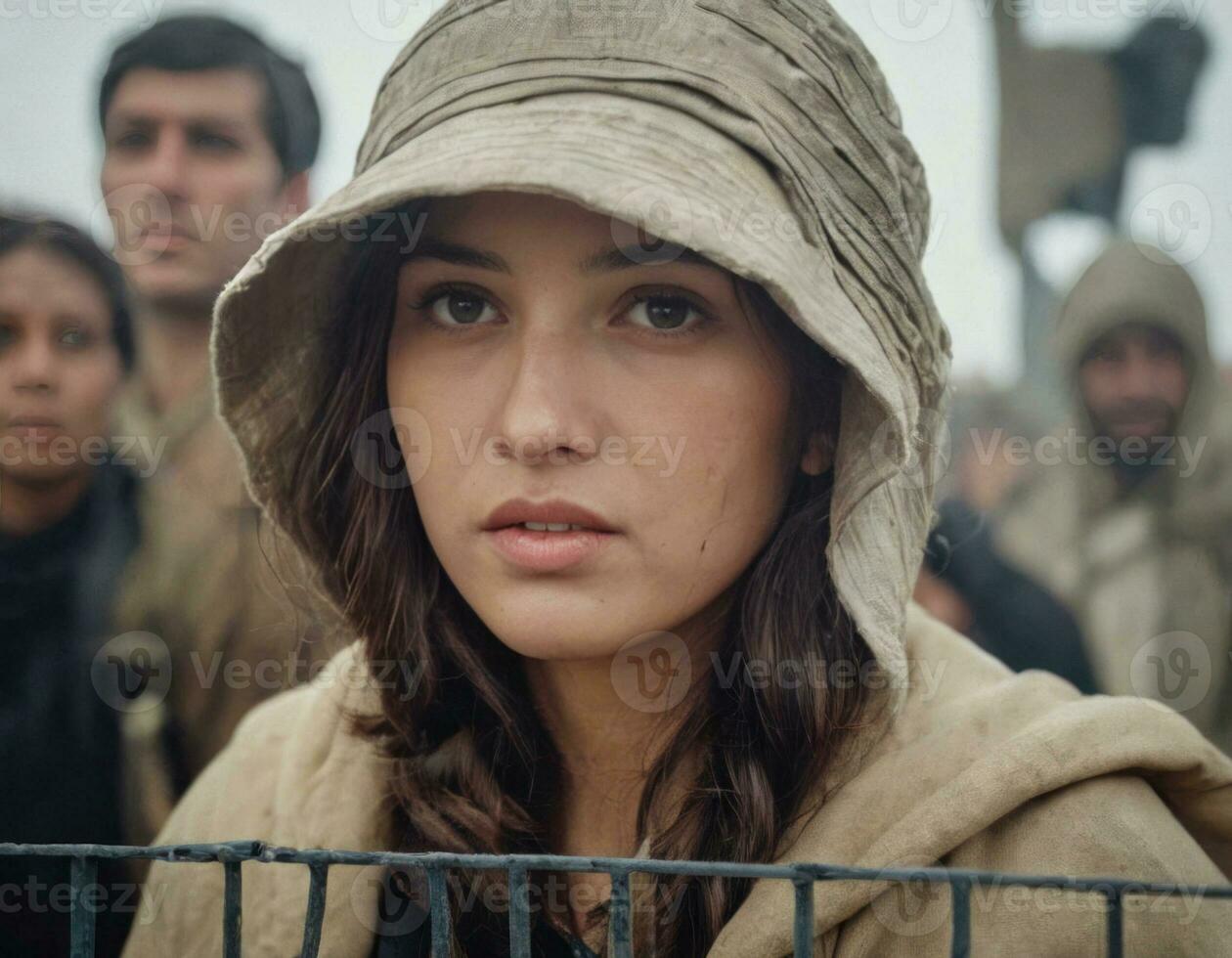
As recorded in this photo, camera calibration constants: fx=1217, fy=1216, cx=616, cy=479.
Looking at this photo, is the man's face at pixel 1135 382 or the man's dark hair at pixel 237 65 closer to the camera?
the man's dark hair at pixel 237 65

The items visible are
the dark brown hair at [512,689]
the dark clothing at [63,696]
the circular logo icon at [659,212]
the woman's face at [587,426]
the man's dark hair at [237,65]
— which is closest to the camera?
the circular logo icon at [659,212]

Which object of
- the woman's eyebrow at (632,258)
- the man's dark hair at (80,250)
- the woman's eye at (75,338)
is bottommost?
the woman's eyebrow at (632,258)

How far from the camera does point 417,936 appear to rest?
154 centimetres

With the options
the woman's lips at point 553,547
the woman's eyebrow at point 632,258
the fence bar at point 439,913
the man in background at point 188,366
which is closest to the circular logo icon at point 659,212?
the woman's eyebrow at point 632,258

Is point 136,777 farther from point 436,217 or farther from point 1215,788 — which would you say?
point 1215,788

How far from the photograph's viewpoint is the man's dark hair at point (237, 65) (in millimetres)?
2914

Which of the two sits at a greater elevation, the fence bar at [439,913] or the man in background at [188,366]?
the man in background at [188,366]

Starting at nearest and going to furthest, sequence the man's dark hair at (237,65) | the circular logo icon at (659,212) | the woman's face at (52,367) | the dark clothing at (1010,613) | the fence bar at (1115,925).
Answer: the fence bar at (1115,925), the circular logo icon at (659,212), the woman's face at (52,367), the man's dark hair at (237,65), the dark clothing at (1010,613)

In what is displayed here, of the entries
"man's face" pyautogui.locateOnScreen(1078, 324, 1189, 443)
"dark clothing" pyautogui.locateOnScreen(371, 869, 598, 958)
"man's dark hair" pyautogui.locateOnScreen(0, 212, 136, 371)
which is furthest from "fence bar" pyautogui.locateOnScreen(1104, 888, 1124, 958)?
"man's face" pyautogui.locateOnScreen(1078, 324, 1189, 443)

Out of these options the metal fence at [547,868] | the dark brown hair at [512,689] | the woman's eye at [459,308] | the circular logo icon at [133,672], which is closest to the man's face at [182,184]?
the circular logo icon at [133,672]

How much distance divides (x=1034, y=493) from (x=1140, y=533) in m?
0.41

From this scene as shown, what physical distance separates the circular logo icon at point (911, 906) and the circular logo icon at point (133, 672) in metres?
2.02

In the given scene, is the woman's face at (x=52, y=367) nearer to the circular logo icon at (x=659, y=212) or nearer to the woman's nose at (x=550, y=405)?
the woman's nose at (x=550, y=405)

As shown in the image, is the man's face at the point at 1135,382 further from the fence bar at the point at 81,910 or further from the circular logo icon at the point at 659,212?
the fence bar at the point at 81,910
